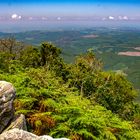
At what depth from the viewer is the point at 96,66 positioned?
70.0 metres

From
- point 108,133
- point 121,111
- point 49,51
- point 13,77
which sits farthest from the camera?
point 49,51

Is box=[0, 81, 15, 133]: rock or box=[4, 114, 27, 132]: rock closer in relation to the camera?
→ box=[0, 81, 15, 133]: rock

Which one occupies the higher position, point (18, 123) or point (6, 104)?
point (6, 104)

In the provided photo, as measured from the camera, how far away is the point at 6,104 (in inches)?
620

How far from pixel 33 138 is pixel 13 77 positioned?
378 inches

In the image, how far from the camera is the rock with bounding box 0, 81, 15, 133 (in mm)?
15703

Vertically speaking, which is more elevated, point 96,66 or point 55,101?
point 55,101

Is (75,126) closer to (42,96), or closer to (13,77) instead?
(42,96)

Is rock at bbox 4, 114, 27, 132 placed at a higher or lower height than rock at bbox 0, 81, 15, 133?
lower

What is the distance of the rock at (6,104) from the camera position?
15.7m

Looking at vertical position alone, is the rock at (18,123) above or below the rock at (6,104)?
below

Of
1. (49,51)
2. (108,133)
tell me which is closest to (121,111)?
(49,51)

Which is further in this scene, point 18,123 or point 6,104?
point 18,123

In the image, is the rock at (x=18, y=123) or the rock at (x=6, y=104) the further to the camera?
the rock at (x=18, y=123)
